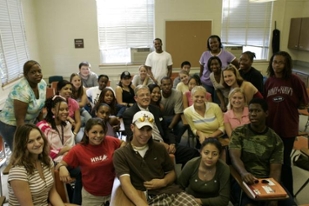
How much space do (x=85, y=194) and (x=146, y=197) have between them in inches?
21.7

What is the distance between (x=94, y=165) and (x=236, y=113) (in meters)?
1.56

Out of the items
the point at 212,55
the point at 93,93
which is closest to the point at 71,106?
the point at 93,93

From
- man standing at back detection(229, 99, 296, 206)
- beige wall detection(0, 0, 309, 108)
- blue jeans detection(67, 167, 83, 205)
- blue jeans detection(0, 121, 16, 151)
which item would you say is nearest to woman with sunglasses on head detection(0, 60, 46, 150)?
blue jeans detection(0, 121, 16, 151)

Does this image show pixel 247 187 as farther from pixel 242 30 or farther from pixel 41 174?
pixel 242 30

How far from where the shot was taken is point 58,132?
253 cm

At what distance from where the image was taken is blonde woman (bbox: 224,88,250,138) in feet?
8.98

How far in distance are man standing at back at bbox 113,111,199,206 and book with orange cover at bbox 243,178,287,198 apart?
41cm

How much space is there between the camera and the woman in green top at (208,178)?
6.51ft

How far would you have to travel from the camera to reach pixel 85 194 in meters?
2.14

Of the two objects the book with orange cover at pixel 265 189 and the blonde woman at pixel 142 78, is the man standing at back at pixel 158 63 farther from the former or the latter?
the book with orange cover at pixel 265 189

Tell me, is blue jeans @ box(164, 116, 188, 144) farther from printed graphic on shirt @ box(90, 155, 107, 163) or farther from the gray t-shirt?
the gray t-shirt

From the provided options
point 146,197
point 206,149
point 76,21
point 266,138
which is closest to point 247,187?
point 206,149

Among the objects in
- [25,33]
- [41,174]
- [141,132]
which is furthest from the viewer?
[25,33]

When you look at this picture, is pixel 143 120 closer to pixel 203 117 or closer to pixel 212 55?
pixel 203 117
